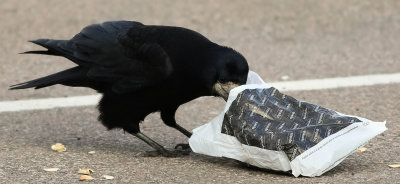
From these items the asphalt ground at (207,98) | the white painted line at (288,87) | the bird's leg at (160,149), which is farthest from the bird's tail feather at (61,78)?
the white painted line at (288,87)

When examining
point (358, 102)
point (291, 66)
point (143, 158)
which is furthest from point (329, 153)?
point (291, 66)

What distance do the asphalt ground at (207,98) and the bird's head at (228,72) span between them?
0.46 meters

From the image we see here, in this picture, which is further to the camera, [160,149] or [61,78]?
[61,78]

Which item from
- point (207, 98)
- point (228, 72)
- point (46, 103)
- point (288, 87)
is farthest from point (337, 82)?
point (228, 72)

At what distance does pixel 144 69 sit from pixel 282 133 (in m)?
1.01

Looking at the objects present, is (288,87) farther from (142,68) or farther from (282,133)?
(282,133)

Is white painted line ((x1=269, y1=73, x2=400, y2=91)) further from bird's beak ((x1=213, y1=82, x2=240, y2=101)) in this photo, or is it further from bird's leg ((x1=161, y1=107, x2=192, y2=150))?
bird's beak ((x1=213, y1=82, x2=240, y2=101))

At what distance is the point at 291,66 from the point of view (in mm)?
7664

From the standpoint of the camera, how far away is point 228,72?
4547 millimetres

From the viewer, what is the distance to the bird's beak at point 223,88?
15.0 ft

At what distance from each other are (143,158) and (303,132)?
1122 millimetres

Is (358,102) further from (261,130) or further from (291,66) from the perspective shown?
(261,130)

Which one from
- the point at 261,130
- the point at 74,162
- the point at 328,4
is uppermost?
the point at 328,4

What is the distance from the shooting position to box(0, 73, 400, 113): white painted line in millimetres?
6504
